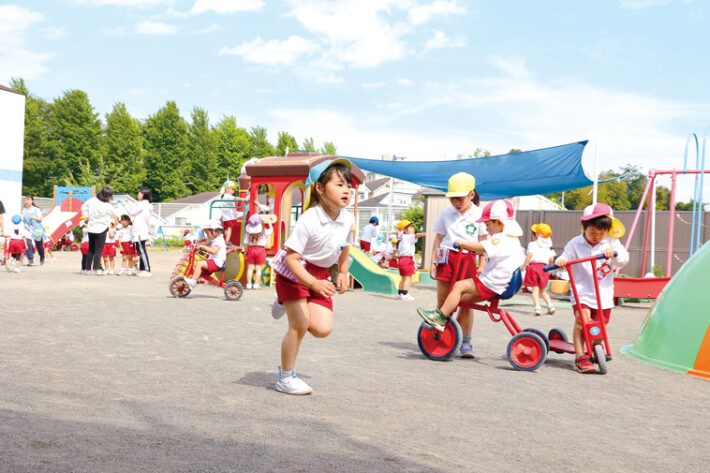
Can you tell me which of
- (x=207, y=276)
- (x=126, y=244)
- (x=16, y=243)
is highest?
(x=126, y=244)

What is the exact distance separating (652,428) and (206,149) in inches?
2695

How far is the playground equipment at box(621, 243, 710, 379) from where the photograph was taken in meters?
1.27

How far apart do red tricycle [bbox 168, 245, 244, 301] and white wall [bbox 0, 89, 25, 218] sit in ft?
110

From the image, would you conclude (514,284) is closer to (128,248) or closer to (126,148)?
(128,248)

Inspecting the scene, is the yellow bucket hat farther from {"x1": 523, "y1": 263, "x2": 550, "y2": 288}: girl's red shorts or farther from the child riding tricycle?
the child riding tricycle

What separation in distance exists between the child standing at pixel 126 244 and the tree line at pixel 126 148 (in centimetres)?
4431

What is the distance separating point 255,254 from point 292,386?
8.85 meters

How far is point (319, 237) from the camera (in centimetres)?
468

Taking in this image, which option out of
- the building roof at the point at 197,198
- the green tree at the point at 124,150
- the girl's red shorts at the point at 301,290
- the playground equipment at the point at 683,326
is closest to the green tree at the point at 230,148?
the building roof at the point at 197,198

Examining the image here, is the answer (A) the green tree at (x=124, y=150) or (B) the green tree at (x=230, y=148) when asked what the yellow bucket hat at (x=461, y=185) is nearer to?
(A) the green tree at (x=124, y=150)

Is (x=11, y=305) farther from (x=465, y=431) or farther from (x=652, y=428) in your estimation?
(x=652, y=428)

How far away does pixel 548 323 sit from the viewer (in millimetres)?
9758

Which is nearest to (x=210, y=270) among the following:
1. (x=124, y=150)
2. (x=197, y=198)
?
(x=197, y=198)

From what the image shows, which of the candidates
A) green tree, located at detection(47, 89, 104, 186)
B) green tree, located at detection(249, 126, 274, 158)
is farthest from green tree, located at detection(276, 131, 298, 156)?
green tree, located at detection(47, 89, 104, 186)
